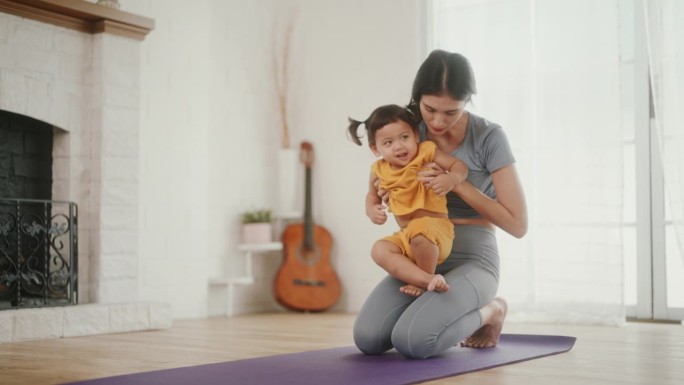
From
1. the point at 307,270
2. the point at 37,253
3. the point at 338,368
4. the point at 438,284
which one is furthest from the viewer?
the point at 307,270

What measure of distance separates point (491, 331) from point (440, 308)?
17.0 inches

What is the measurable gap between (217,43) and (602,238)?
8.00ft

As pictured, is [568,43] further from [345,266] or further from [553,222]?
[345,266]

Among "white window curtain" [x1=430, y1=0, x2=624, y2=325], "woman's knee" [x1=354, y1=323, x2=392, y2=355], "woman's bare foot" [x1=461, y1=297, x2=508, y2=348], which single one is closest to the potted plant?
"white window curtain" [x1=430, y1=0, x2=624, y2=325]

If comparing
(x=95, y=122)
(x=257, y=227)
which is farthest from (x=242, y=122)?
(x=95, y=122)

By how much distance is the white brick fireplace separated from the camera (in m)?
3.85

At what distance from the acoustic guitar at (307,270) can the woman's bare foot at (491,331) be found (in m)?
2.22

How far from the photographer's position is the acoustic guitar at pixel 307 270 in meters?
5.10

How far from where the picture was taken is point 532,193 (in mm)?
4496

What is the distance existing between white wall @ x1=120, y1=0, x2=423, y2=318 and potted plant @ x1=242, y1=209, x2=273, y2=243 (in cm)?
10

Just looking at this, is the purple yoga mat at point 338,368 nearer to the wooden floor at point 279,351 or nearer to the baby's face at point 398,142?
the wooden floor at point 279,351

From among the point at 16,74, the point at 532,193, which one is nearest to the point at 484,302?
the point at 532,193

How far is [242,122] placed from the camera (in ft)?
17.0

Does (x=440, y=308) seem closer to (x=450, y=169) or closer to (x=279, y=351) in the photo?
(x=450, y=169)
